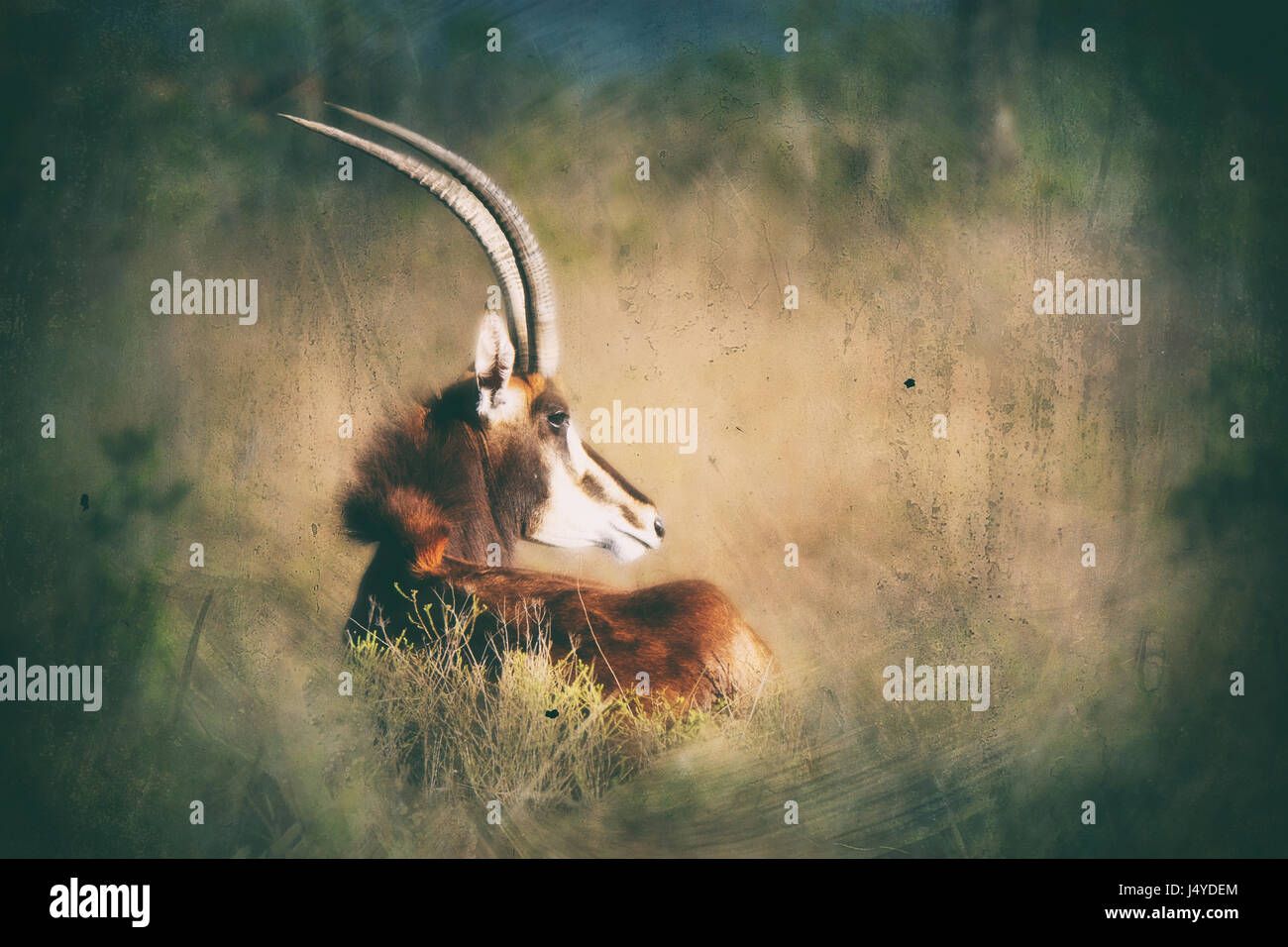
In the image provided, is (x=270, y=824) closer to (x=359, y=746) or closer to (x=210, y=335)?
(x=359, y=746)

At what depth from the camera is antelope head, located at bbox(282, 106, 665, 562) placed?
4582 millimetres

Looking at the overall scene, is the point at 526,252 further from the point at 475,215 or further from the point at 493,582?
the point at 493,582

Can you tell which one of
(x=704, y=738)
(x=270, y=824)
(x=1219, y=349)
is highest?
(x=1219, y=349)

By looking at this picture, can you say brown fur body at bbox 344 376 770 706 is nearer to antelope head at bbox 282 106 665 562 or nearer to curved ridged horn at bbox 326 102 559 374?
antelope head at bbox 282 106 665 562

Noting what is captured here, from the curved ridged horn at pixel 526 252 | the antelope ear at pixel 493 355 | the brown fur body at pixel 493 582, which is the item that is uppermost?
the curved ridged horn at pixel 526 252

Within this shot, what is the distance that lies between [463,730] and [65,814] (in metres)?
1.78

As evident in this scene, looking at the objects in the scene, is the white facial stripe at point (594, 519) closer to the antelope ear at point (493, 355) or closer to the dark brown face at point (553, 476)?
the dark brown face at point (553, 476)

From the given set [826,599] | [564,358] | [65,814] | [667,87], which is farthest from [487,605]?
[667,87]

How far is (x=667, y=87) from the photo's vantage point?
4621 millimetres

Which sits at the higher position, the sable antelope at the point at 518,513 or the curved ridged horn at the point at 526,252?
the curved ridged horn at the point at 526,252

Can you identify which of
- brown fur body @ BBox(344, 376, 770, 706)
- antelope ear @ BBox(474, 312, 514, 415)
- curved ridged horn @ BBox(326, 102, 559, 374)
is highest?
curved ridged horn @ BBox(326, 102, 559, 374)

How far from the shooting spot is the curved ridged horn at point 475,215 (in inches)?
180

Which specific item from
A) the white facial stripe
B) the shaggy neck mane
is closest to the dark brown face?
the white facial stripe

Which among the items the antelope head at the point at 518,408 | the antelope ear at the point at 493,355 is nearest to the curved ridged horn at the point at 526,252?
the antelope head at the point at 518,408
